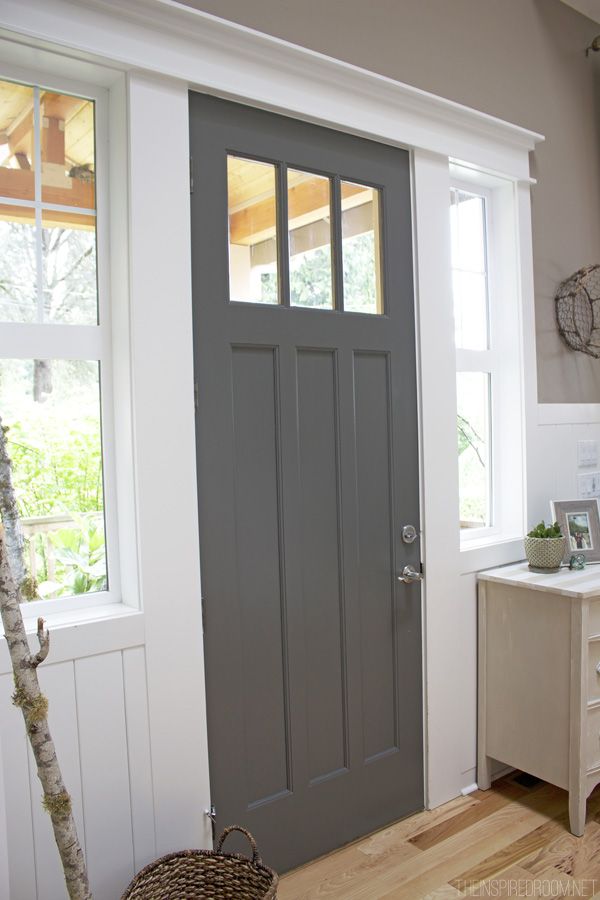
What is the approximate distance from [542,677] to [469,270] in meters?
1.58

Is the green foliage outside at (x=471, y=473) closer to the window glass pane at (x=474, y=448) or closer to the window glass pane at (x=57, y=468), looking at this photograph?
the window glass pane at (x=474, y=448)

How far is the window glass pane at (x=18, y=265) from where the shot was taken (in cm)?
181

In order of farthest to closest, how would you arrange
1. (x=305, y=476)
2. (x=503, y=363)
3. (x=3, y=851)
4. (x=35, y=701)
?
1. (x=503, y=363)
2. (x=305, y=476)
3. (x=3, y=851)
4. (x=35, y=701)

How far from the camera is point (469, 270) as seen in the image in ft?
9.43

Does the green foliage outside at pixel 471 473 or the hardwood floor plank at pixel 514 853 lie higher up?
the green foliage outside at pixel 471 473

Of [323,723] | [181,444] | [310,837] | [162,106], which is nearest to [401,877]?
[310,837]

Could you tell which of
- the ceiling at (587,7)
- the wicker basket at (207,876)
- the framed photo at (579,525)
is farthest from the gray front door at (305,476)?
the ceiling at (587,7)

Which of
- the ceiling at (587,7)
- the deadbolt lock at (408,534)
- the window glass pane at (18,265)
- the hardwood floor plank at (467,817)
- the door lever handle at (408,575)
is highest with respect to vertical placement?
the ceiling at (587,7)

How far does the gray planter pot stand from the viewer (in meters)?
2.64

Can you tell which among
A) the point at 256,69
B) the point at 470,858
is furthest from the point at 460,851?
the point at 256,69

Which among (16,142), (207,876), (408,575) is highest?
(16,142)

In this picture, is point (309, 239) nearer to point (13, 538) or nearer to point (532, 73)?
point (13, 538)

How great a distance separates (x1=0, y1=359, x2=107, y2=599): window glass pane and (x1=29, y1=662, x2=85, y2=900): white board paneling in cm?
23

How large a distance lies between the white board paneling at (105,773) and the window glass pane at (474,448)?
1545 mm
